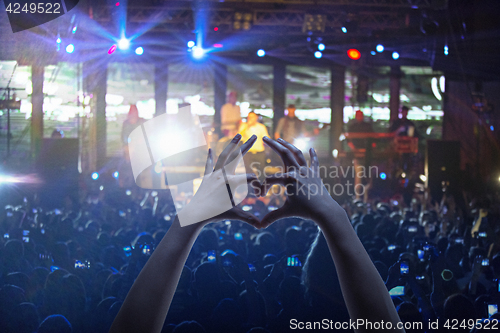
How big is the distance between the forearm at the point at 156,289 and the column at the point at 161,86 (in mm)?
13395

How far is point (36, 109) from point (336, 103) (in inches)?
375

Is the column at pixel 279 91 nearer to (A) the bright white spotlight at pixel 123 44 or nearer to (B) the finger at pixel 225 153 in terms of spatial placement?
(A) the bright white spotlight at pixel 123 44

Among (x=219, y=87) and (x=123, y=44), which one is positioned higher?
(x=123, y=44)

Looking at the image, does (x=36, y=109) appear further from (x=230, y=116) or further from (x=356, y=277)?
(x=356, y=277)

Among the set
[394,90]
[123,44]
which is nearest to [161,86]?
[123,44]

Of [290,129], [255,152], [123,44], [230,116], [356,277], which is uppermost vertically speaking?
[123,44]

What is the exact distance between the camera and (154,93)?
1446 centimetres

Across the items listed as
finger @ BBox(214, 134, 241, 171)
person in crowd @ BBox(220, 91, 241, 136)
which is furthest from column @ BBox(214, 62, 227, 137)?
finger @ BBox(214, 134, 241, 171)

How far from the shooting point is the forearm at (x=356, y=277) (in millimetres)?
1000

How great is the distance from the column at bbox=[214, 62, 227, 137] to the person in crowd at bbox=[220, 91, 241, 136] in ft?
2.26

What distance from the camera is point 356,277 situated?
1.03 m

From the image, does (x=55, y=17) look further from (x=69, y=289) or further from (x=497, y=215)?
(x=497, y=215)

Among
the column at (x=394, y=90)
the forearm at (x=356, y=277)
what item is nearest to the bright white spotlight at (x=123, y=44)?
the column at (x=394, y=90)

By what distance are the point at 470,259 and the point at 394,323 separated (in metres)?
3.45
